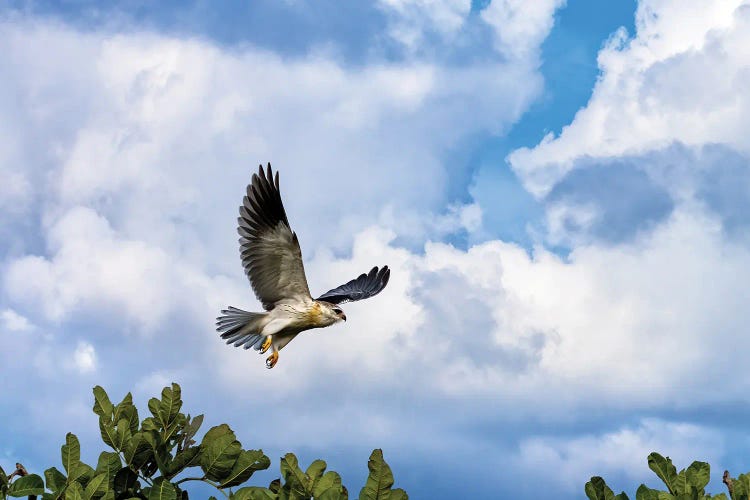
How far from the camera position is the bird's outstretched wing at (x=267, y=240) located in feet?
50.4

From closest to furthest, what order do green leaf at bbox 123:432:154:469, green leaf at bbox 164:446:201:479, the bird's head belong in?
green leaf at bbox 123:432:154:469
green leaf at bbox 164:446:201:479
the bird's head

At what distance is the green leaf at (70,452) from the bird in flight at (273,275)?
1028 centimetres

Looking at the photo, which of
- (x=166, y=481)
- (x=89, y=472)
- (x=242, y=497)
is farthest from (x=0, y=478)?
(x=242, y=497)

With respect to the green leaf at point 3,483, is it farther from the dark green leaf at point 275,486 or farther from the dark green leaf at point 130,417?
the dark green leaf at point 275,486

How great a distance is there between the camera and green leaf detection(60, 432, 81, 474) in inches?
198

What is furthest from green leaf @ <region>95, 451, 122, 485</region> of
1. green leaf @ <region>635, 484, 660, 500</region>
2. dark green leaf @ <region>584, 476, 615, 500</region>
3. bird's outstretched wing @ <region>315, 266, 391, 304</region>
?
bird's outstretched wing @ <region>315, 266, 391, 304</region>

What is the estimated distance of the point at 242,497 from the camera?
16.4 feet

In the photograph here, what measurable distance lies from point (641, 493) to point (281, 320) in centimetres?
1065

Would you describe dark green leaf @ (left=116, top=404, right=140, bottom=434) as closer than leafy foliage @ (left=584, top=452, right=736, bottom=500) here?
Yes

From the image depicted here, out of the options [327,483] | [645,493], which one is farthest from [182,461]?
[645,493]

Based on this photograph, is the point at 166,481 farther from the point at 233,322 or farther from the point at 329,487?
the point at 233,322

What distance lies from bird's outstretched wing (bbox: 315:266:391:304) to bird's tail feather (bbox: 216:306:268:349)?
3.25m

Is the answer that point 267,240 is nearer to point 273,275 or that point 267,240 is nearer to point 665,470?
point 273,275

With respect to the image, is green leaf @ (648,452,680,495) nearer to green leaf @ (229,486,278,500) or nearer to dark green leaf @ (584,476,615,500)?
dark green leaf @ (584,476,615,500)
